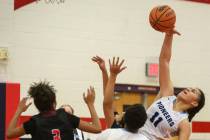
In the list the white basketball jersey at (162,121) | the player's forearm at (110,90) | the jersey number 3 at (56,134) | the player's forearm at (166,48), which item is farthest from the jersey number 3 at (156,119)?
the jersey number 3 at (56,134)

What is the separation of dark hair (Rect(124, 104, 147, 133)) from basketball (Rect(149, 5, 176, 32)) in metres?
1.16

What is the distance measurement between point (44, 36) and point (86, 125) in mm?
4317

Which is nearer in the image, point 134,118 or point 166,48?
point 134,118

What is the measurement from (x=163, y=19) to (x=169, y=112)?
97 centimetres

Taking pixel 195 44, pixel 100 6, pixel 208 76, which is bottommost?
pixel 208 76

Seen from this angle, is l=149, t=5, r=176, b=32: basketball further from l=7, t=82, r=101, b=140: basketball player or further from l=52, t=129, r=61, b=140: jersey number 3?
l=52, t=129, r=61, b=140: jersey number 3

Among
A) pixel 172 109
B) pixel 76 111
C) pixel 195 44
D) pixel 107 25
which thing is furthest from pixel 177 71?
pixel 172 109

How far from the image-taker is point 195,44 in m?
8.88

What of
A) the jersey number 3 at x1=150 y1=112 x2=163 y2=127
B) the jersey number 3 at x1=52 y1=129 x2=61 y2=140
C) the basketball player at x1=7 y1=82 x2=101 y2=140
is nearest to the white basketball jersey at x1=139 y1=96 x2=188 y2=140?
the jersey number 3 at x1=150 y1=112 x2=163 y2=127

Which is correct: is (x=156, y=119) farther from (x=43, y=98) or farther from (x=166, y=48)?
(x=43, y=98)

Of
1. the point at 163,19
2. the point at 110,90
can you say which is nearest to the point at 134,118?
the point at 110,90

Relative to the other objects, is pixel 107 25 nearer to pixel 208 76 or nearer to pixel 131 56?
pixel 131 56

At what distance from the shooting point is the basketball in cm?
415

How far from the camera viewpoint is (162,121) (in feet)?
11.9
